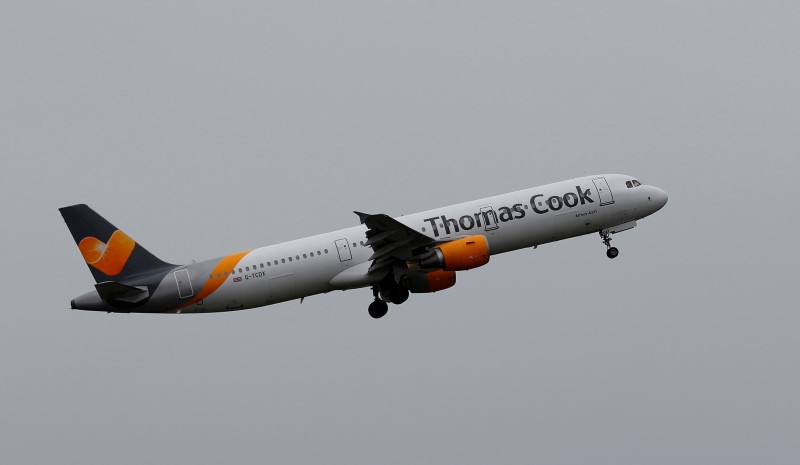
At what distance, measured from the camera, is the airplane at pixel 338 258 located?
57.1 m

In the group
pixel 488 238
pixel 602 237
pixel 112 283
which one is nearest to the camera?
pixel 112 283

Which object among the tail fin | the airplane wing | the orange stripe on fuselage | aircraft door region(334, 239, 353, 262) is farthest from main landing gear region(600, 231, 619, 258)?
the tail fin

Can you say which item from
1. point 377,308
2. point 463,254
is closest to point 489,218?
point 463,254

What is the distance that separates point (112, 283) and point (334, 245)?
1096cm

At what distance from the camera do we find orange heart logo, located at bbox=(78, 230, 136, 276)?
5788cm

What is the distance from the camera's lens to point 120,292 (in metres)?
56.3

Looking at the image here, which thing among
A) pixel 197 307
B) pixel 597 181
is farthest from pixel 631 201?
pixel 197 307

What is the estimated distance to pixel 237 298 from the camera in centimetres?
5791

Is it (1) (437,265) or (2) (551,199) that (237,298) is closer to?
(1) (437,265)

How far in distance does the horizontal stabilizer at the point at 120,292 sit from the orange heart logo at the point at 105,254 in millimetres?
1729

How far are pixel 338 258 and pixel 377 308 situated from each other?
192 inches

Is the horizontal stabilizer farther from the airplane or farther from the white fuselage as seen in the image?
the white fuselage

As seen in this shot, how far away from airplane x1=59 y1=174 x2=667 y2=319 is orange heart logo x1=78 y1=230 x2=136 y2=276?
0.16 feet

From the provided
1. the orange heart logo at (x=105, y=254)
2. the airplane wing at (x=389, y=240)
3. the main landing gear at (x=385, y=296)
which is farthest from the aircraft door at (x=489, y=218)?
the orange heart logo at (x=105, y=254)
